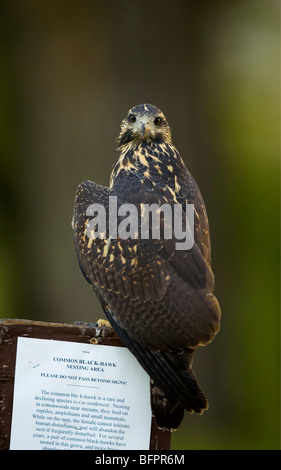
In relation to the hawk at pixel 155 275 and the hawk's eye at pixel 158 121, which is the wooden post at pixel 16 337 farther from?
the hawk's eye at pixel 158 121

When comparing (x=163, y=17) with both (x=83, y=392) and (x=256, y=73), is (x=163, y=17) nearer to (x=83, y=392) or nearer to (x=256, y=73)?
(x=256, y=73)

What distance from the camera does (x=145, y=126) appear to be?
3113 millimetres

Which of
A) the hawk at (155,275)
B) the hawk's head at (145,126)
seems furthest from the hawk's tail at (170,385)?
the hawk's head at (145,126)

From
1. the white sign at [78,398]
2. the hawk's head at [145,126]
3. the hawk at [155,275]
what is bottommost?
the white sign at [78,398]

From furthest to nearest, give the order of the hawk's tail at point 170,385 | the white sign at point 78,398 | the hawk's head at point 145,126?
the hawk's head at point 145,126
the white sign at point 78,398
the hawk's tail at point 170,385

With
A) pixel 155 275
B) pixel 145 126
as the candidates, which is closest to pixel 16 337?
pixel 155 275

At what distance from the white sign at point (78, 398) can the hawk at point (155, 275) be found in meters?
0.09

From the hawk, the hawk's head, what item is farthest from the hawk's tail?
the hawk's head

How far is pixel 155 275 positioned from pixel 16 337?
0.58 m

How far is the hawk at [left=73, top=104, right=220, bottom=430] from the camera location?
2.76m

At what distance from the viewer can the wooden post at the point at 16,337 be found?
9.41ft

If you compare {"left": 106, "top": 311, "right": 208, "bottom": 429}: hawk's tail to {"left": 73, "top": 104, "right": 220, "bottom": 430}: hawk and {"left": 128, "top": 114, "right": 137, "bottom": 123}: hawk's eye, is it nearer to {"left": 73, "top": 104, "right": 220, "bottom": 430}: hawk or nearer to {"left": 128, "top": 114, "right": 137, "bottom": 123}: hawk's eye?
{"left": 73, "top": 104, "right": 220, "bottom": 430}: hawk

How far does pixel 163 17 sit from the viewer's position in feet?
18.9

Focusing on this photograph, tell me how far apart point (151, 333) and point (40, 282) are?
3311 mm
